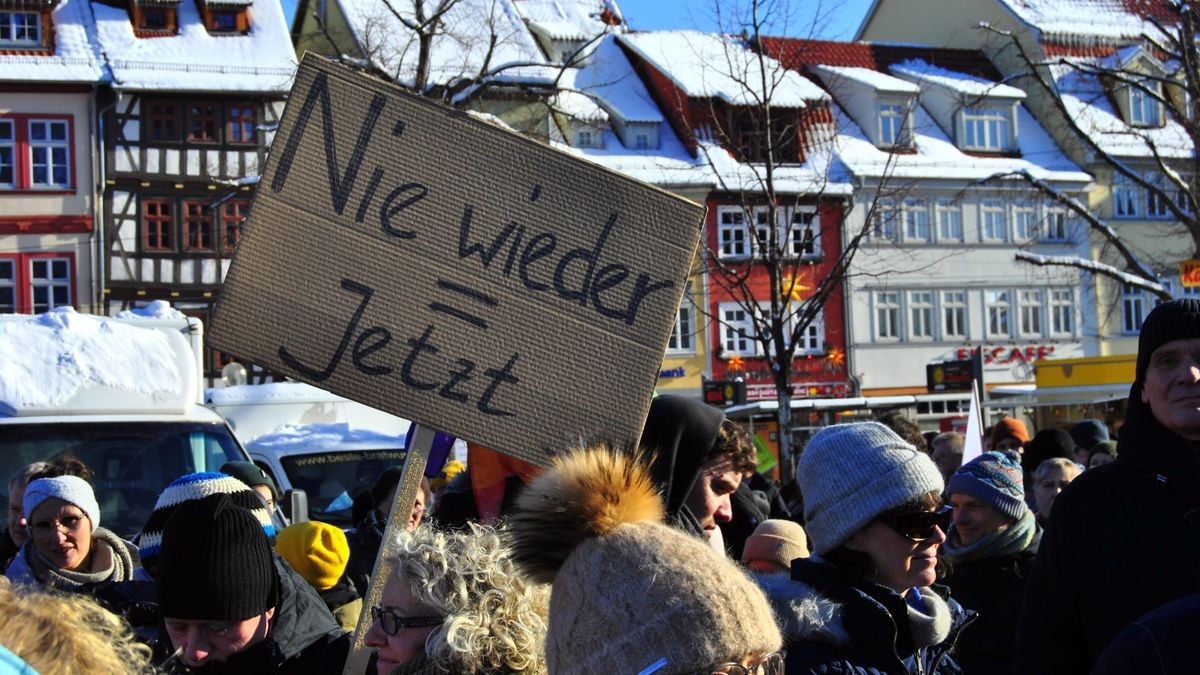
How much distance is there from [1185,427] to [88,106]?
33117 mm

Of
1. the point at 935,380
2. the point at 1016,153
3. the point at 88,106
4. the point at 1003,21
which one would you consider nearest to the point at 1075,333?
the point at 1016,153

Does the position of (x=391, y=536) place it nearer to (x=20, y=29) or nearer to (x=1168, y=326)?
(x=1168, y=326)

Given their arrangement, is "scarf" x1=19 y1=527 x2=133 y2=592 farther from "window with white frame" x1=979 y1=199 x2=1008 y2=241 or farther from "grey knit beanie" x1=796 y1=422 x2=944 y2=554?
"window with white frame" x1=979 y1=199 x2=1008 y2=241

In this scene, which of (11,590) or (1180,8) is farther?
(1180,8)

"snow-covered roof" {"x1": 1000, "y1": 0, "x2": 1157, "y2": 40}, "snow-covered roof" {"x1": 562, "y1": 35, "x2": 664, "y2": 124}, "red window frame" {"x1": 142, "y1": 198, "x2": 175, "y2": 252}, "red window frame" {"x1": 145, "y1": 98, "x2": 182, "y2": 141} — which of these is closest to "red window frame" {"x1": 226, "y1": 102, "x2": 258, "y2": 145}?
"red window frame" {"x1": 145, "y1": 98, "x2": 182, "y2": 141}

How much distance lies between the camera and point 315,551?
5387mm

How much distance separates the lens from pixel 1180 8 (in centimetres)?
1833

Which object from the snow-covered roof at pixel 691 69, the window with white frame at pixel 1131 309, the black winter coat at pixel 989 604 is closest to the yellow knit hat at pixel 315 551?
the black winter coat at pixel 989 604

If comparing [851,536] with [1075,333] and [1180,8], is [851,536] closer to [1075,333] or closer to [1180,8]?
[1180,8]

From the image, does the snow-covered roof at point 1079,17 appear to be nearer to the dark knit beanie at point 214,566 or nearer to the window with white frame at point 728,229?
the window with white frame at point 728,229

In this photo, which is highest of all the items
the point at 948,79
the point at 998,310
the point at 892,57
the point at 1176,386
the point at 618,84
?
the point at 892,57

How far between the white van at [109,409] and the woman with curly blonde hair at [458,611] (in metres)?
4.90

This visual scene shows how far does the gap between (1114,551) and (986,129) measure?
137 feet

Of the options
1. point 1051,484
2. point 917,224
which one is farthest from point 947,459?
point 917,224
